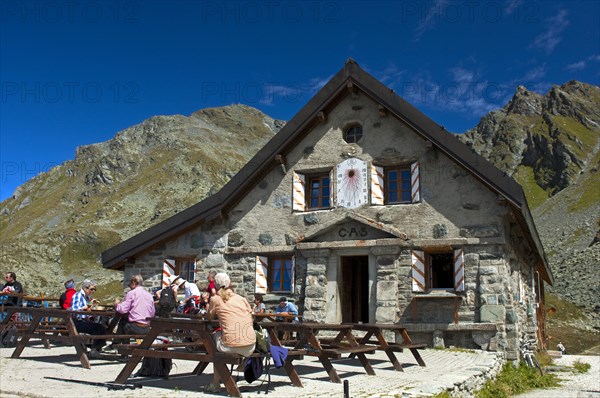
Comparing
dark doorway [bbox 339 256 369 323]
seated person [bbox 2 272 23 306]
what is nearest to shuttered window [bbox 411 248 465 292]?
dark doorway [bbox 339 256 369 323]

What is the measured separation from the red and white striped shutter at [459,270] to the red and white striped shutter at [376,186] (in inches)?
93.4

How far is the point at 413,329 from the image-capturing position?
13.9 meters

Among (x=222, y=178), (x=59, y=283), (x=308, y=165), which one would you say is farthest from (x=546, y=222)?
(x=308, y=165)

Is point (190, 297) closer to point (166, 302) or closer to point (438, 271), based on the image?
point (166, 302)

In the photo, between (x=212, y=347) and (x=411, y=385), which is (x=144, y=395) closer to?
(x=212, y=347)

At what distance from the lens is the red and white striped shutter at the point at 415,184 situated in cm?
1468

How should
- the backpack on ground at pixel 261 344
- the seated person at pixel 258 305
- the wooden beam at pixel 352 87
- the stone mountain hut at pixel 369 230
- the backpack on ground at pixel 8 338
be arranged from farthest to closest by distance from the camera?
the wooden beam at pixel 352 87 < the seated person at pixel 258 305 < the stone mountain hut at pixel 369 230 < the backpack on ground at pixel 8 338 < the backpack on ground at pixel 261 344

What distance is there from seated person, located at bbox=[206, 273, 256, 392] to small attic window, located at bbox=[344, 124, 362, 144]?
954 cm

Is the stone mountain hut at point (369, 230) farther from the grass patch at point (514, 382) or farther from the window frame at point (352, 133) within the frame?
the grass patch at point (514, 382)

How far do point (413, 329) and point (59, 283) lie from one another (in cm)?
5824

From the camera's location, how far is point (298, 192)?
1608cm

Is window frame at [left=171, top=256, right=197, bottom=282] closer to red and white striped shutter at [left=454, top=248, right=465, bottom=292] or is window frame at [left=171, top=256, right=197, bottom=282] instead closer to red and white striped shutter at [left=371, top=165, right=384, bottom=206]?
red and white striped shutter at [left=371, top=165, right=384, bottom=206]

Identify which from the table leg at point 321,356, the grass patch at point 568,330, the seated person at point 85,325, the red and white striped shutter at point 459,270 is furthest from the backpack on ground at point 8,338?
the grass patch at point 568,330

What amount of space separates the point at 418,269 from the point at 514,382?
344cm
